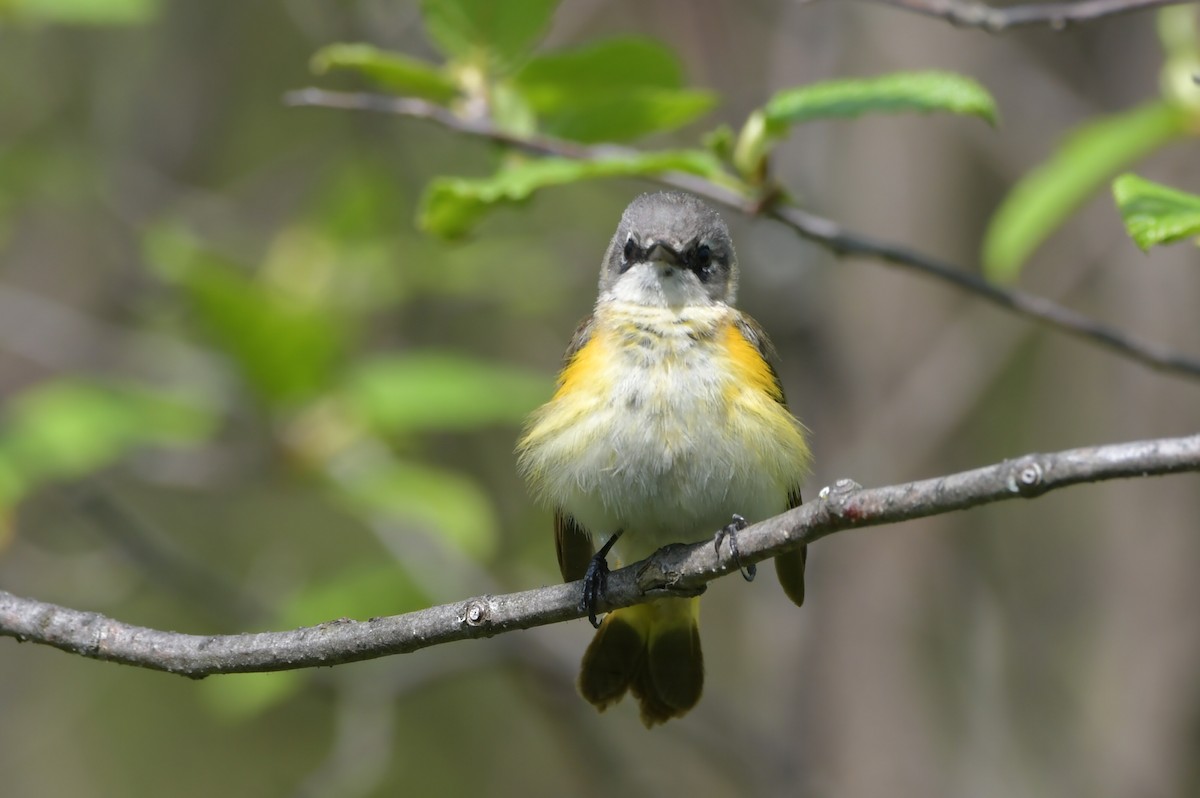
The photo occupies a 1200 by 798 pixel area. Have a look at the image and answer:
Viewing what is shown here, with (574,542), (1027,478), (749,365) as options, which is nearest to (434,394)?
(574,542)

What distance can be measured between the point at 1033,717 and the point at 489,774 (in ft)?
12.7

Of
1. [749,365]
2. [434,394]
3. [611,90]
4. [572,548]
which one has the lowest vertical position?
[572,548]

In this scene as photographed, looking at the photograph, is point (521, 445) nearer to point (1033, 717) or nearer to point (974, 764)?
point (974, 764)

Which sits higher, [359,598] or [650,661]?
[650,661]

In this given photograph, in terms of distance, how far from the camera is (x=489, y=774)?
29.8 ft

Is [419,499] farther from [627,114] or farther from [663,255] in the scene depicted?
[627,114]

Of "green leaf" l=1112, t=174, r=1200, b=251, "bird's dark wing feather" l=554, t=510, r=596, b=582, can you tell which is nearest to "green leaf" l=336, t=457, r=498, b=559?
"bird's dark wing feather" l=554, t=510, r=596, b=582

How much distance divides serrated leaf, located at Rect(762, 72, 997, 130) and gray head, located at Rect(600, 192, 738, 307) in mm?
949

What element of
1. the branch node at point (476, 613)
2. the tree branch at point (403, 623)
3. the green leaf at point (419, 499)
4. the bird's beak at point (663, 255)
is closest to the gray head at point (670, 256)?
the bird's beak at point (663, 255)

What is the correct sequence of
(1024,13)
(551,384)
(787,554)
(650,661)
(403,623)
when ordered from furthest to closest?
1. (551,384)
2. (650,661)
3. (787,554)
4. (1024,13)
5. (403,623)

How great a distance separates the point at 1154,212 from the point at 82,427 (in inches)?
153

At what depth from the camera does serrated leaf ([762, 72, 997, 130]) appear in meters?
3.11

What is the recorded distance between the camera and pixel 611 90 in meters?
3.91

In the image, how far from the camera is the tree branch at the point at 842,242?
3520mm
